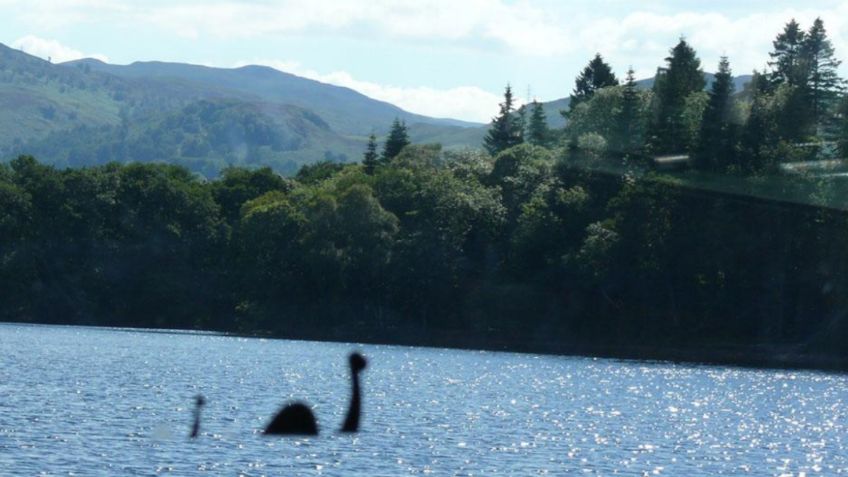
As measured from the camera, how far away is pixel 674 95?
164625 millimetres

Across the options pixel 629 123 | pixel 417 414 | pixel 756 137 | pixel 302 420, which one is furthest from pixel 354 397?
pixel 629 123

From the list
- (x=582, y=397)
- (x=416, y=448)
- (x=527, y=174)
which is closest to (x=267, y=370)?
(x=582, y=397)

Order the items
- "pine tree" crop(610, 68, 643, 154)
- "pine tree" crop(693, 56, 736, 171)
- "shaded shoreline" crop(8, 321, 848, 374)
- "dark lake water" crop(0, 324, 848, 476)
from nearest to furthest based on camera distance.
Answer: "dark lake water" crop(0, 324, 848, 476) → "shaded shoreline" crop(8, 321, 848, 374) → "pine tree" crop(693, 56, 736, 171) → "pine tree" crop(610, 68, 643, 154)

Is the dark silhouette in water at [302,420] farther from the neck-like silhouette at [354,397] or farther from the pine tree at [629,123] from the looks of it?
the pine tree at [629,123]

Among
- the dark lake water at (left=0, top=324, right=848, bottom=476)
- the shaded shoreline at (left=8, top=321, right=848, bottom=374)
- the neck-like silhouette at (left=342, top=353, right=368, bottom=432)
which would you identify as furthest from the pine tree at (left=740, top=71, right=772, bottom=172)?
the neck-like silhouette at (left=342, top=353, right=368, bottom=432)

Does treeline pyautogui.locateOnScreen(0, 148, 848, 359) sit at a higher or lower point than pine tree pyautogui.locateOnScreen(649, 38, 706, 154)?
lower

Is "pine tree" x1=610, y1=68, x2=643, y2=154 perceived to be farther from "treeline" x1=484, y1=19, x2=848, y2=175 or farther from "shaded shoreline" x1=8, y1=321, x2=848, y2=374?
"shaded shoreline" x1=8, y1=321, x2=848, y2=374

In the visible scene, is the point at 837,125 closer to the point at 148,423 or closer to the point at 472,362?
the point at 472,362

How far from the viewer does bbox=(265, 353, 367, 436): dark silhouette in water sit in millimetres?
4906

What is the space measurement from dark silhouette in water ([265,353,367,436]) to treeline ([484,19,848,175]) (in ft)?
391

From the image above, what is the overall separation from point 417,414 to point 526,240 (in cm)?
6895

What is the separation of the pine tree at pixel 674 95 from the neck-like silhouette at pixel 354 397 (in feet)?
435

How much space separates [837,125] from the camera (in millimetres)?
142375

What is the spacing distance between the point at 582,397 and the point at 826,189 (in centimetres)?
4582
